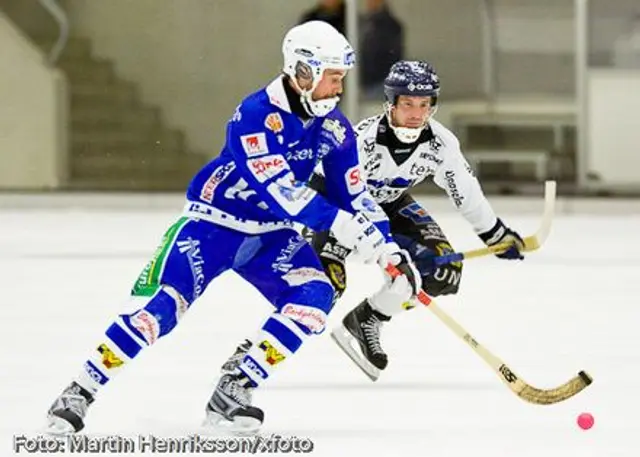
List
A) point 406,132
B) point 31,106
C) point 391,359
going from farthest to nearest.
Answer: point 31,106 < point 391,359 < point 406,132

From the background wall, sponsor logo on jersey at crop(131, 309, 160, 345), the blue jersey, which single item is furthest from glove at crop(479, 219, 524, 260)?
the background wall

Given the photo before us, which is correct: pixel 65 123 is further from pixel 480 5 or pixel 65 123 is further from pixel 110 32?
pixel 480 5

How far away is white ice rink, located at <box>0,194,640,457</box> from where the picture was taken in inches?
151

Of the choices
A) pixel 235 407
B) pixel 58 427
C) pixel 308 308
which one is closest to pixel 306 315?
pixel 308 308

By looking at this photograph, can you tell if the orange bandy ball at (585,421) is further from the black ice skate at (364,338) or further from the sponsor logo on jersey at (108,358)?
the sponsor logo on jersey at (108,358)

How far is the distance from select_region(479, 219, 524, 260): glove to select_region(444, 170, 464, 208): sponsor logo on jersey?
12 centimetres

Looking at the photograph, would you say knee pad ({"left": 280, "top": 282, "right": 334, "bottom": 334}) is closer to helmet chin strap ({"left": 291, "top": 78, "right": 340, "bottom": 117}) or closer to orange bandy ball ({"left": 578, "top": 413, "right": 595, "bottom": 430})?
helmet chin strap ({"left": 291, "top": 78, "right": 340, "bottom": 117})

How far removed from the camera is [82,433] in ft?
12.2

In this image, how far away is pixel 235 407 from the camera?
12.3 ft

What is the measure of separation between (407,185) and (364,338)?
0.45 metres

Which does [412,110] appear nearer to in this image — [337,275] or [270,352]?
[337,275]

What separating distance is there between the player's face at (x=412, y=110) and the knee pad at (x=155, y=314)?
3.29 feet

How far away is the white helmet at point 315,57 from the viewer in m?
3.73

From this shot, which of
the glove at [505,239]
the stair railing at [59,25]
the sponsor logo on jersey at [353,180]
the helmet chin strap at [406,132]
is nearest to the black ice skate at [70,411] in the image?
the sponsor logo on jersey at [353,180]
